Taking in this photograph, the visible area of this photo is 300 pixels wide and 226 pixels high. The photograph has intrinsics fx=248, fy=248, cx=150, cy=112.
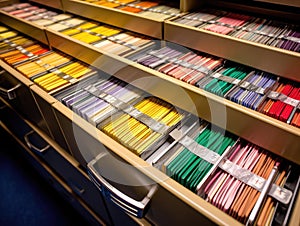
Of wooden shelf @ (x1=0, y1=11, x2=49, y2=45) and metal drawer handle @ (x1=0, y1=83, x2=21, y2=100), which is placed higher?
wooden shelf @ (x1=0, y1=11, x2=49, y2=45)

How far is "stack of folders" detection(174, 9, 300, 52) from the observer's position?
116 centimetres

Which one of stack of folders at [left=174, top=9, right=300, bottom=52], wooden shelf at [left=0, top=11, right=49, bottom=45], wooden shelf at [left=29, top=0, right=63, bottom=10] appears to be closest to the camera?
stack of folders at [left=174, top=9, right=300, bottom=52]

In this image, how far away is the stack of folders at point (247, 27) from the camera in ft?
3.80

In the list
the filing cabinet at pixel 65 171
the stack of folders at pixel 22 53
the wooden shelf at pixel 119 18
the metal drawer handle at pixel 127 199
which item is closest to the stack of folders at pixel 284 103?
the metal drawer handle at pixel 127 199

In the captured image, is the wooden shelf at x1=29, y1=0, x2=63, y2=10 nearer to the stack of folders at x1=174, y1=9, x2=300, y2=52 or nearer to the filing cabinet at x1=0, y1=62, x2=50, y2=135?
the filing cabinet at x1=0, y1=62, x2=50, y2=135

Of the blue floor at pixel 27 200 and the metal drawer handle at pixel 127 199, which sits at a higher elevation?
the metal drawer handle at pixel 127 199

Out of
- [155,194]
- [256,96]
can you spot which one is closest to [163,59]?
[256,96]

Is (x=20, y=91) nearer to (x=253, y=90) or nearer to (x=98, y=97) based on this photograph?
(x=98, y=97)

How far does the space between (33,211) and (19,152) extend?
2.17 ft

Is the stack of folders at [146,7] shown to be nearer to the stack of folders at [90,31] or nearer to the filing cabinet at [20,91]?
the stack of folders at [90,31]

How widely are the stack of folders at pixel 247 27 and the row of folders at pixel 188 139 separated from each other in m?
0.16

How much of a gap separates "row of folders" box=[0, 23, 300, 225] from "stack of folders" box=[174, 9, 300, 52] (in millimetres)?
161

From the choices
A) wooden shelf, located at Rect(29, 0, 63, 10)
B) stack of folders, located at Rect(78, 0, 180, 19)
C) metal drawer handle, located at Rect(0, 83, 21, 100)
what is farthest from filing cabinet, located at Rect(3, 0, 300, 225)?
wooden shelf, located at Rect(29, 0, 63, 10)

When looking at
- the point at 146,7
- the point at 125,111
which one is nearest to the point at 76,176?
the point at 125,111
